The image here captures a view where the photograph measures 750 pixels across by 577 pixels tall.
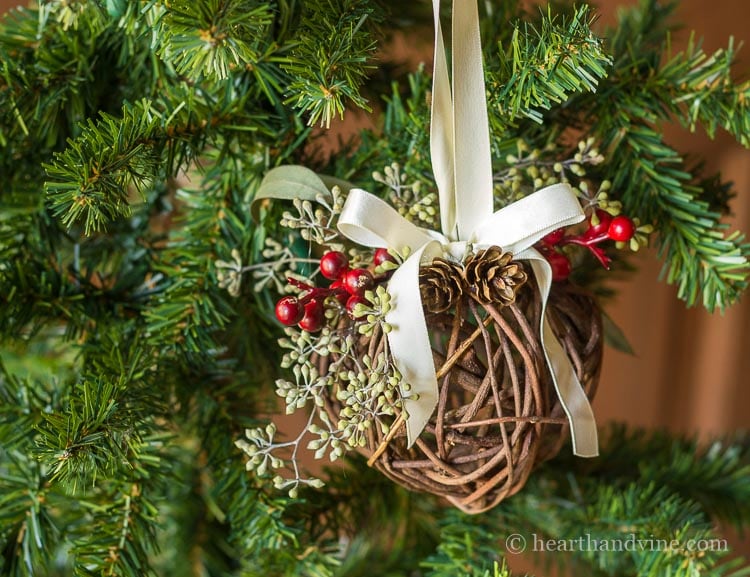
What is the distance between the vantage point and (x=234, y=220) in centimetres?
46

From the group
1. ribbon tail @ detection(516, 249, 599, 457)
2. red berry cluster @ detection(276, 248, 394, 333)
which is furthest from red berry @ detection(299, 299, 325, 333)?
ribbon tail @ detection(516, 249, 599, 457)

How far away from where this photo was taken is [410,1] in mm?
544

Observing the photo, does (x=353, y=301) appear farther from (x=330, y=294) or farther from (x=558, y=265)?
(x=558, y=265)

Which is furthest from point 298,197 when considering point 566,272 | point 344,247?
point 566,272

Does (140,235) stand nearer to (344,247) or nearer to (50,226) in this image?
(50,226)

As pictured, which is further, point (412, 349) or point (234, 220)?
point (234, 220)

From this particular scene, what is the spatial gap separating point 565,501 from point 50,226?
42 centimetres

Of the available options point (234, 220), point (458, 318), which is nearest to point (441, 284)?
point (458, 318)

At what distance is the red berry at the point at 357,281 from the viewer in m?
0.38

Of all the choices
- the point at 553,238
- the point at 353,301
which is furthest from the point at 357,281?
the point at 553,238

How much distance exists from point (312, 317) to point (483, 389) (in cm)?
10

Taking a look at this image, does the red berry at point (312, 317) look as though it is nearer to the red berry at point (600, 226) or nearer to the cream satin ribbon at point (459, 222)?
the cream satin ribbon at point (459, 222)

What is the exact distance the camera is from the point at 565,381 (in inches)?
15.5

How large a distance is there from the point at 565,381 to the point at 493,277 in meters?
0.08
